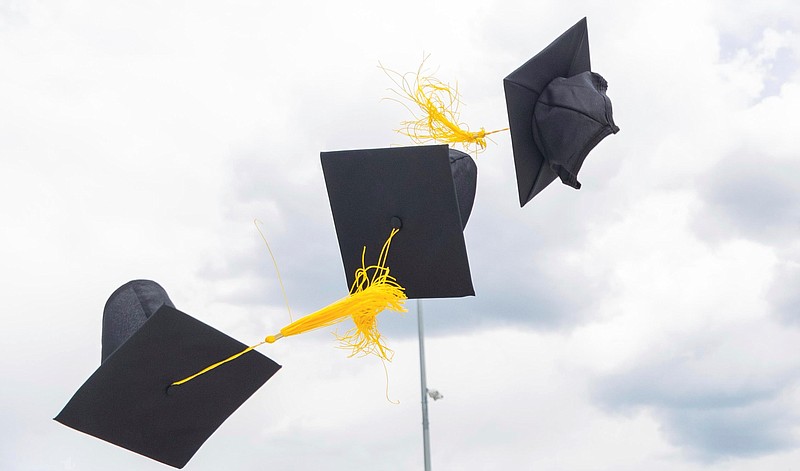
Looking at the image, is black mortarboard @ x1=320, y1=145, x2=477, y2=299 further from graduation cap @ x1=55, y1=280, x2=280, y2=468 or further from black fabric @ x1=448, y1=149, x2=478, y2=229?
graduation cap @ x1=55, y1=280, x2=280, y2=468

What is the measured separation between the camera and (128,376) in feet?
10.1

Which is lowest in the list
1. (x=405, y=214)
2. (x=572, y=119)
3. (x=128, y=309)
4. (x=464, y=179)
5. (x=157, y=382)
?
(x=157, y=382)

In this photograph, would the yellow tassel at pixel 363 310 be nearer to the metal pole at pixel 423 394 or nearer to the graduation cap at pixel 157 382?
the graduation cap at pixel 157 382

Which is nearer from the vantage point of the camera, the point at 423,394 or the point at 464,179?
the point at 464,179

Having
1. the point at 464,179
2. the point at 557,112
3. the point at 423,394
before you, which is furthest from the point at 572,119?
the point at 423,394

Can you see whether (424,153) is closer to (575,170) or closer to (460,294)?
(460,294)

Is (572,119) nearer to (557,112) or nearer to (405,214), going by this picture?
(557,112)

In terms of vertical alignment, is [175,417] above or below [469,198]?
below

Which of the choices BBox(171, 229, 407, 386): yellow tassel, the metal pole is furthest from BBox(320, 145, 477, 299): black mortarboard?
the metal pole

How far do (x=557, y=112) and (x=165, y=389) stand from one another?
6.30 ft

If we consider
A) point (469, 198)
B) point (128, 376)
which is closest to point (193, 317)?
point (128, 376)

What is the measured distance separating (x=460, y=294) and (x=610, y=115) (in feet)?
3.36

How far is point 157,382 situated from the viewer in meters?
3.14

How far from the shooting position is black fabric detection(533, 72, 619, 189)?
3.84 m
